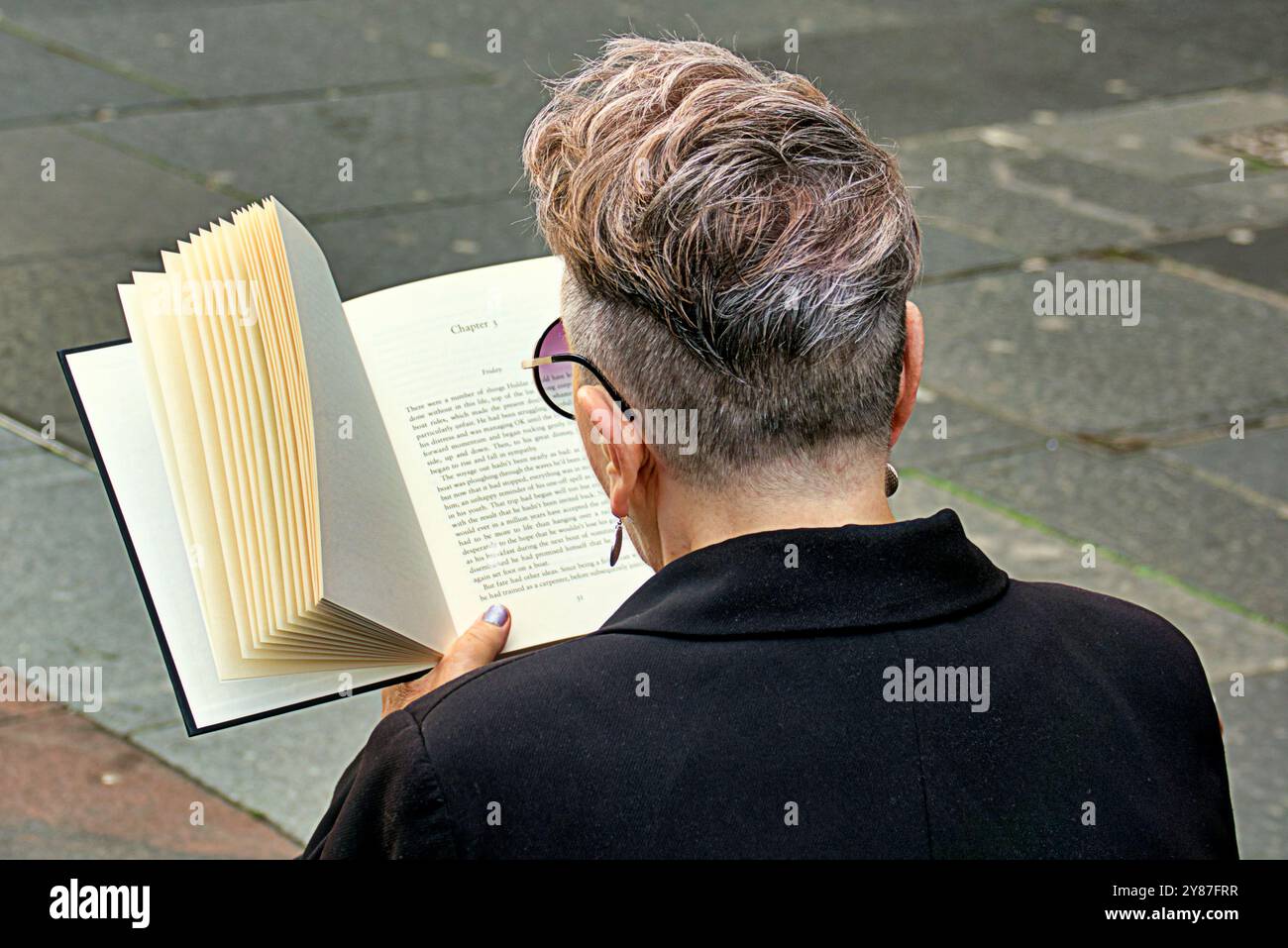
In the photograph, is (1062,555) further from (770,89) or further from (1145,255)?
(770,89)

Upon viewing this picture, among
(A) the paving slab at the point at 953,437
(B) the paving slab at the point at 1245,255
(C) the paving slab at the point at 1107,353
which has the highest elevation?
(B) the paving slab at the point at 1245,255

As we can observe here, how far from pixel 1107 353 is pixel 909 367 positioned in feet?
15.6

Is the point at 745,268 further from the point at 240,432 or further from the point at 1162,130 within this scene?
the point at 1162,130

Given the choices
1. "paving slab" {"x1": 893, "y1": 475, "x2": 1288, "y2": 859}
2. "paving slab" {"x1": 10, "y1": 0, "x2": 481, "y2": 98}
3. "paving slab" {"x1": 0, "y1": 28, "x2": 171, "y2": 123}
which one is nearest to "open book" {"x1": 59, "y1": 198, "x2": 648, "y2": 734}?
"paving slab" {"x1": 893, "y1": 475, "x2": 1288, "y2": 859}

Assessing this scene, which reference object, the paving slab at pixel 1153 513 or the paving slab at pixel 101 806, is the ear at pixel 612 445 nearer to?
the paving slab at pixel 101 806

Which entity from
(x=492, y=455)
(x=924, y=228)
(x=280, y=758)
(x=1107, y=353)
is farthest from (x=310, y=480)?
(x=924, y=228)

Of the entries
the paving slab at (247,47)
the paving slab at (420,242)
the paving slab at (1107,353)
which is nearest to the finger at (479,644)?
the paving slab at (1107,353)

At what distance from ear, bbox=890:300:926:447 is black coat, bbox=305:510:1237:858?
0.19 meters

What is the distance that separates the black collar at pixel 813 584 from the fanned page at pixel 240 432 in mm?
411

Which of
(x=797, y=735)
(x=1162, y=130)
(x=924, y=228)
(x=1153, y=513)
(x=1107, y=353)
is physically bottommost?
(x=1153, y=513)

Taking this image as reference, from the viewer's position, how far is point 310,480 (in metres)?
1.82

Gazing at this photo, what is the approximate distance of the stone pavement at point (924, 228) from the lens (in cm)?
446

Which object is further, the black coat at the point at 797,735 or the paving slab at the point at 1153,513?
the paving slab at the point at 1153,513
